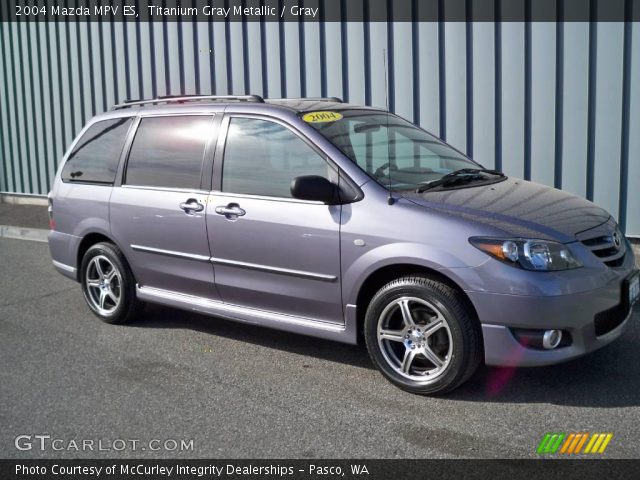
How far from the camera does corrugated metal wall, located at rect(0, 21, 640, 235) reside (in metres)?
7.62

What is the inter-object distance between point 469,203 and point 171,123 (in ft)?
8.12

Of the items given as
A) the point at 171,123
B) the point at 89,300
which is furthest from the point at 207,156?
the point at 89,300

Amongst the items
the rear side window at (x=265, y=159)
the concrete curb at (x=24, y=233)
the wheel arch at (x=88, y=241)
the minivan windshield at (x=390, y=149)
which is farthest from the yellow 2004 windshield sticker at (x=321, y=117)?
the concrete curb at (x=24, y=233)

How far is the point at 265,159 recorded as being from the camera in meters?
5.31

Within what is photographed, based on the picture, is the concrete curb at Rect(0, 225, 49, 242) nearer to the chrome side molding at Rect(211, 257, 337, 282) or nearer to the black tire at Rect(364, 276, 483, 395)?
the chrome side molding at Rect(211, 257, 337, 282)

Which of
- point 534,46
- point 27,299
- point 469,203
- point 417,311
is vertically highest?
point 534,46

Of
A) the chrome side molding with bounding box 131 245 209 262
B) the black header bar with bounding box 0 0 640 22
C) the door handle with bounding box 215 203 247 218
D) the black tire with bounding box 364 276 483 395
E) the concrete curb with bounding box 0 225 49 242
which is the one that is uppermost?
the black header bar with bounding box 0 0 640 22

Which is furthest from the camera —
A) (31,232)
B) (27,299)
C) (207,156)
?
(31,232)

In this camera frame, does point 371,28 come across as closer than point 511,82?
No

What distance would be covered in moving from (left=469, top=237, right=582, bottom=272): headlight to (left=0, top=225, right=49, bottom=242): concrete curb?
25.0 feet

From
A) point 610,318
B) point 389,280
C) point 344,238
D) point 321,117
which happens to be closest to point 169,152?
point 321,117

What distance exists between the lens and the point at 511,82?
8.04m

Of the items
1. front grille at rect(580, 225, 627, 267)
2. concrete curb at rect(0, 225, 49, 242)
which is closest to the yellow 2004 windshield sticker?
front grille at rect(580, 225, 627, 267)
